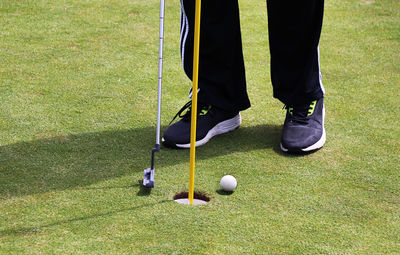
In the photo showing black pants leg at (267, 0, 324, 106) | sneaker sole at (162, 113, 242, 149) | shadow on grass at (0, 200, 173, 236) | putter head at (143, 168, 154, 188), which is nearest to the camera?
shadow on grass at (0, 200, 173, 236)

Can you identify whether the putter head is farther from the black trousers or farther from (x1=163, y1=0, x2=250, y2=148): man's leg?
the black trousers

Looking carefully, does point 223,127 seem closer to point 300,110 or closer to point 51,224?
point 300,110

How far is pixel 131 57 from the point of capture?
4090 millimetres

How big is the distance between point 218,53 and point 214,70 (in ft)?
0.31

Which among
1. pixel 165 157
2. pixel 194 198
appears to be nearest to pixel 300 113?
pixel 165 157

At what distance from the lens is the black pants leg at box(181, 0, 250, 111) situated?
2.88 m

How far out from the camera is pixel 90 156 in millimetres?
2762

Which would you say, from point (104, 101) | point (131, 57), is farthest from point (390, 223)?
point (131, 57)

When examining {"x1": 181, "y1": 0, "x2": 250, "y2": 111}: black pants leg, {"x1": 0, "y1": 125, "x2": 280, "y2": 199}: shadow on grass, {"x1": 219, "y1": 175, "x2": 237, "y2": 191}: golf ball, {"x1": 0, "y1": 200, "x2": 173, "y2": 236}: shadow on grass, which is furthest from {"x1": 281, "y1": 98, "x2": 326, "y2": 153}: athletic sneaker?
{"x1": 0, "y1": 200, "x2": 173, "y2": 236}: shadow on grass

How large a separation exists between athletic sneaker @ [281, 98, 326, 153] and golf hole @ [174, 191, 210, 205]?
630 mm

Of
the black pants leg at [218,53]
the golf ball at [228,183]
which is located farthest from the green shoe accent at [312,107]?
the golf ball at [228,183]

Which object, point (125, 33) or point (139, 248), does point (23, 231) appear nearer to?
point (139, 248)

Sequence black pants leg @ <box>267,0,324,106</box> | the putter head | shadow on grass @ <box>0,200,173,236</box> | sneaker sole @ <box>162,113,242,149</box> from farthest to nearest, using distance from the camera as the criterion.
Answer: sneaker sole @ <box>162,113,242,149</box> → black pants leg @ <box>267,0,324,106</box> → the putter head → shadow on grass @ <box>0,200,173,236</box>

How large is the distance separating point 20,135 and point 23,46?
146 cm
